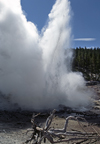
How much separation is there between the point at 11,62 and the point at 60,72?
5.25 metres

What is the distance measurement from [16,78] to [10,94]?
161cm

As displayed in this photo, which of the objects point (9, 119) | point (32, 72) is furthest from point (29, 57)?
point (9, 119)

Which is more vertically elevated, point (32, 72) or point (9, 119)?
point (32, 72)

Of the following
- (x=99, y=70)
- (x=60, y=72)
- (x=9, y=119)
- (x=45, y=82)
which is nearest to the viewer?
(x=9, y=119)

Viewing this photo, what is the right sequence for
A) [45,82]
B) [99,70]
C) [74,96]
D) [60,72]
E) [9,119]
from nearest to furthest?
[9,119] < [45,82] < [74,96] < [60,72] < [99,70]

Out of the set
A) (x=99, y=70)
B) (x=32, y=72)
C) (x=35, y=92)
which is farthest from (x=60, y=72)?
(x=99, y=70)

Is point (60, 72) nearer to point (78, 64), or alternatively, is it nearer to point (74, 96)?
point (74, 96)

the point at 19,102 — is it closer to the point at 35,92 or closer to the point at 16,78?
the point at 35,92

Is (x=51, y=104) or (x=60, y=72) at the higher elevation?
(x=60, y=72)

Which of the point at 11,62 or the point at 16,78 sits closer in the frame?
the point at 16,78

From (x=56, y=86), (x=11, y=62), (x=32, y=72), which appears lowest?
(x=56, y=86)

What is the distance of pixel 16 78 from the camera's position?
44.0ft

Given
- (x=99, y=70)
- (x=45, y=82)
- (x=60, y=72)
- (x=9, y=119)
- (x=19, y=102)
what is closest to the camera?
(x=9, y=119)

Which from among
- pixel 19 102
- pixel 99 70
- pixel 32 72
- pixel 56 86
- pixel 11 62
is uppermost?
pixel 99 70
